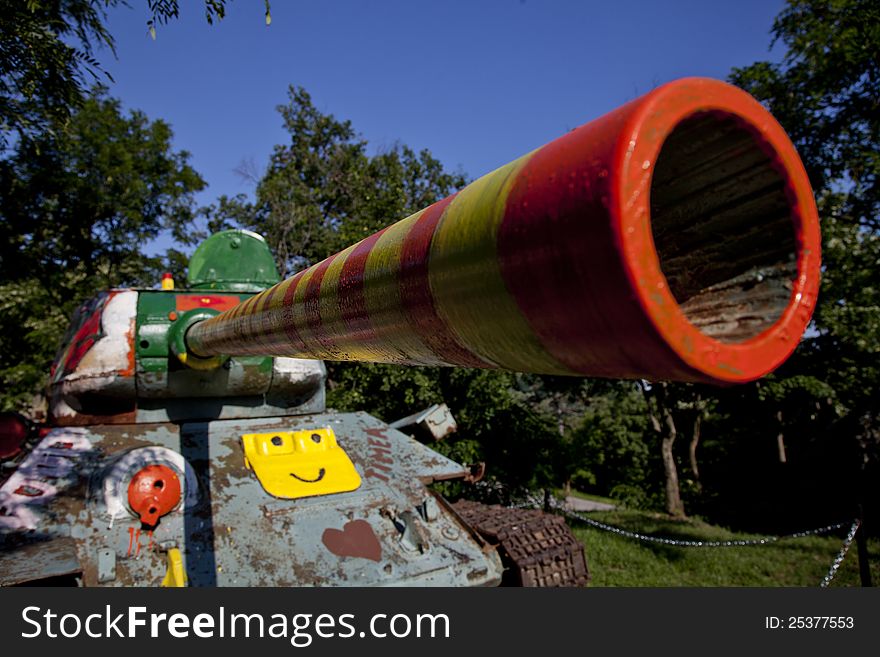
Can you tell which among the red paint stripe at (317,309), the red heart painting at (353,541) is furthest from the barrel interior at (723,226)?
the red heart painting at (353,541)

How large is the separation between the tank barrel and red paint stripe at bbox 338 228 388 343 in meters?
0.01

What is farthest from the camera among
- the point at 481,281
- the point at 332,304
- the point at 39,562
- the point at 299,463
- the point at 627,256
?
the point at 299,463

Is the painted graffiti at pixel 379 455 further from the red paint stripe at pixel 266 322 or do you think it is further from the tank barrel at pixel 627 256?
the tank barrel at pixel 627 256

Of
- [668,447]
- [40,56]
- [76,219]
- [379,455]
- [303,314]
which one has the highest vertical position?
[76,219]

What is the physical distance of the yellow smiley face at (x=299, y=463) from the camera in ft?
12.6

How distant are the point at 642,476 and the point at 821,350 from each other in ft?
23.8

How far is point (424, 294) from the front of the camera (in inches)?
30.2

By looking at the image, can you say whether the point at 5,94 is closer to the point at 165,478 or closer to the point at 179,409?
the point at 179,409

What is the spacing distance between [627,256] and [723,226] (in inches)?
12.6

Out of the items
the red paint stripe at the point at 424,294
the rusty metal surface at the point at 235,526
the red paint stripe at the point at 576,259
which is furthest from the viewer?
the rusty metal surface at the point at 235,526

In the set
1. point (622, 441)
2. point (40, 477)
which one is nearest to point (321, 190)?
point (622, 441)

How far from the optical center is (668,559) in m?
7.57

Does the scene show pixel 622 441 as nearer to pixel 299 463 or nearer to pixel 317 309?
pixel 299 463

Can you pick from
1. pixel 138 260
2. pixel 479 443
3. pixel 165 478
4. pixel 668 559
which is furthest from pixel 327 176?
pixel 165 478
